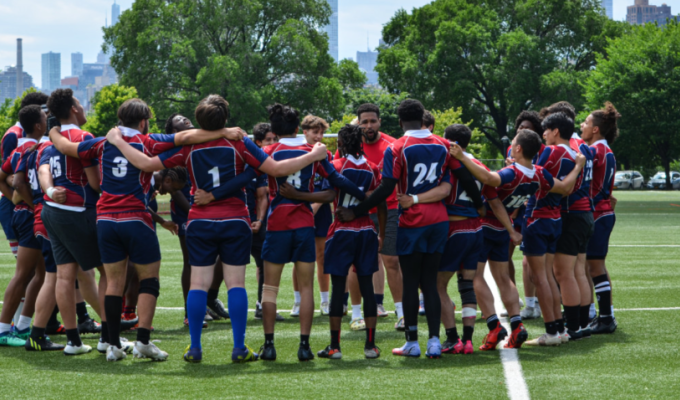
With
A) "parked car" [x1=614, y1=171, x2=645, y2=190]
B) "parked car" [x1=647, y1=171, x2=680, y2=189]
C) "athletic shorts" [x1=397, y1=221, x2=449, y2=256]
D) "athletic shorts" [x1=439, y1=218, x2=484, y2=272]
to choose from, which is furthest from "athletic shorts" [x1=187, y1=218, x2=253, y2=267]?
"parked car" [x1=647, y1=171, x2=680, y2=189]

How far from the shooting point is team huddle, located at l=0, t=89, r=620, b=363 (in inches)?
238

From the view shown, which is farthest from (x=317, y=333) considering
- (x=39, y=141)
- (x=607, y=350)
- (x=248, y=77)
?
(x=248, y=77)

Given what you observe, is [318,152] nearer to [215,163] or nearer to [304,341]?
[215,163]

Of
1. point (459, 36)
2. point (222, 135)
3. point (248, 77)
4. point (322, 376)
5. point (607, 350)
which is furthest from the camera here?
point (459, 36)

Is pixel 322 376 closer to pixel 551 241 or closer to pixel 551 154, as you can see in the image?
pixel 551 241

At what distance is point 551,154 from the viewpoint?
6.83 meters

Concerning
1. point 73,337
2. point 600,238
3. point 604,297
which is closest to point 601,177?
point 600,238

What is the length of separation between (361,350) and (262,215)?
2.29 m

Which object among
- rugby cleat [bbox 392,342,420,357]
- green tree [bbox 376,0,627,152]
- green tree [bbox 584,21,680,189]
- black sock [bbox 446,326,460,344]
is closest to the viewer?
rugby cleat [bbox 392,342,420,357]

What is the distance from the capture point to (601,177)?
293 inches

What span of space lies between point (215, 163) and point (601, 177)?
4.00m

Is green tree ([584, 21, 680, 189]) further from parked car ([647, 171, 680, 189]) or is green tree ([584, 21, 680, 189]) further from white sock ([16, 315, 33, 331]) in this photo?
white sock ([16, 315, 33, 331])

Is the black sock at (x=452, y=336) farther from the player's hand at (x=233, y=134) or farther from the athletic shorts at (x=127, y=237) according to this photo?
the athletic shorts at (x=127, y=237)

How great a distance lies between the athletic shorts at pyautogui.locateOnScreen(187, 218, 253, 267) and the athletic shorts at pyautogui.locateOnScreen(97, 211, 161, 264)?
0.37 metres
